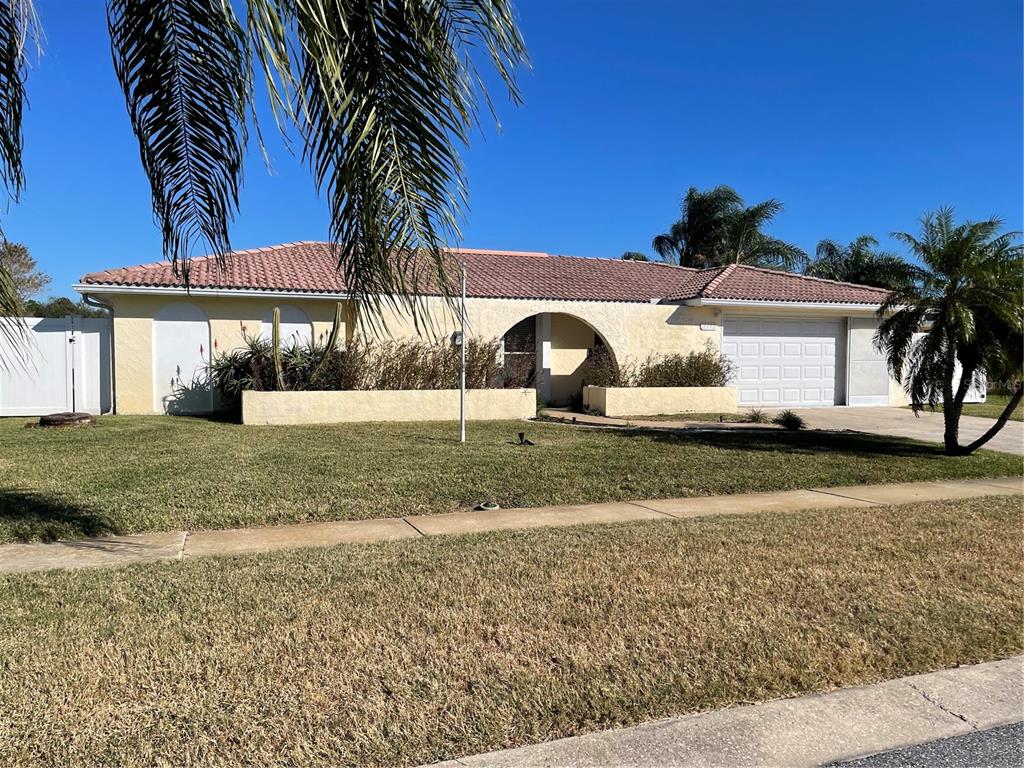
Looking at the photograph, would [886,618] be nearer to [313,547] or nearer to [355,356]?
[313,547]

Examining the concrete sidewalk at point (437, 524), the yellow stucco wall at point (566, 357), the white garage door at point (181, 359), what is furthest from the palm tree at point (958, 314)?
the white garage door at point (181, 359)

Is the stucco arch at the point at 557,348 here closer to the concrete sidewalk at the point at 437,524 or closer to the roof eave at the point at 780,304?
the roof eave at the point at 780,304

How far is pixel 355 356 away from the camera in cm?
1541

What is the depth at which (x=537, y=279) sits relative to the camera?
20.7 m

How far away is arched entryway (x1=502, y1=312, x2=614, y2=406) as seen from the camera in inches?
770

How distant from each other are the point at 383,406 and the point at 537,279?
7303mm

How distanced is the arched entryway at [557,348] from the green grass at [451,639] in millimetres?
13353

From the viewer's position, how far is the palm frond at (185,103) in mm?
3854

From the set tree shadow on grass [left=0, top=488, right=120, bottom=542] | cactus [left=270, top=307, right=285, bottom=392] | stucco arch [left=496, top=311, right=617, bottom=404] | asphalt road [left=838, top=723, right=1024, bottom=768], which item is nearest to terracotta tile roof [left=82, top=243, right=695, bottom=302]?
stucco arch [left=496, top=311, right=617, bottom=404]

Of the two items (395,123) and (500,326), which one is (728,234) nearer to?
(500,326)

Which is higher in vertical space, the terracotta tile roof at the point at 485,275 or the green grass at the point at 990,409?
the terracotta tile roof at the point at 485,275

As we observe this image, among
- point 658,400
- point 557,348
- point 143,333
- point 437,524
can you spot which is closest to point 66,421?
point 143,333

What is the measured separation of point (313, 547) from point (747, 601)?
346 centimetres

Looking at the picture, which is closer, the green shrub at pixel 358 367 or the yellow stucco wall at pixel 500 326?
the green shrub at pixel 358 367
